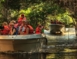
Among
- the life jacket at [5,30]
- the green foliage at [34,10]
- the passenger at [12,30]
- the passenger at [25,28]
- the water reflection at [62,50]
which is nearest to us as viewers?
the water reflection at [62,50]

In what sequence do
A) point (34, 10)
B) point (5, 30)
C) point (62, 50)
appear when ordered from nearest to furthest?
point (62, 50), point (5, 30), point (34, 10)

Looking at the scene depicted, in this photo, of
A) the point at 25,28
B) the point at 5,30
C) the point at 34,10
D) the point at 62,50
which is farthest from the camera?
the point at 34,10

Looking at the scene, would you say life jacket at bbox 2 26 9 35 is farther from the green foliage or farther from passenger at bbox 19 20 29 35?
the green foliage

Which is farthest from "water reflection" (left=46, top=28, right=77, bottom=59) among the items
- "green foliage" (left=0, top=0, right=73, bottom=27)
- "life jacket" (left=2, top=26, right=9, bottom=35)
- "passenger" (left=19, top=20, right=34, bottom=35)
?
"green foliage" (left=0, top=0, right=73, bottom=27)

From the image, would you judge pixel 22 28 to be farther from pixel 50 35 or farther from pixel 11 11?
pixel 11 11

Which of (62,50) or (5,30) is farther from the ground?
(5,30)

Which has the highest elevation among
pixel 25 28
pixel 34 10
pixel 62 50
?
pixel 34 10

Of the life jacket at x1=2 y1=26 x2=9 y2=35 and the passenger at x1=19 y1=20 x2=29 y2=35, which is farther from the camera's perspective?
the life jacket at x1=2 y1=26 x2=9 y2=35

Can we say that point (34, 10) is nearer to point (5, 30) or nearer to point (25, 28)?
point (5, 30)

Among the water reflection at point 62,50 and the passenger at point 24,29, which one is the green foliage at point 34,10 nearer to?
the passenger at point 24,29

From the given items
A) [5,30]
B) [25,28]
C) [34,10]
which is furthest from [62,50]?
[34,10]

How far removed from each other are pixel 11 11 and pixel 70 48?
37.8 ft

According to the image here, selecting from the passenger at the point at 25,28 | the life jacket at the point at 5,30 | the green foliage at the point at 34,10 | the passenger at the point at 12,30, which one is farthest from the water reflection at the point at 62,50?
the green foliage at the point at 34,10

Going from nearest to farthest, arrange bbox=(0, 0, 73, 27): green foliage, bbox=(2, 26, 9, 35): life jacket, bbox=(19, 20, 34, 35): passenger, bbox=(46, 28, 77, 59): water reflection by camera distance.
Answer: bbox=(46, 28, 77, 59): water reflection, bbox=(19, 20, 34, 35): passenger, bbox=(2, 26, 9, 35): life jacket, bbox=(0, 0, 73, 27): green foliage
